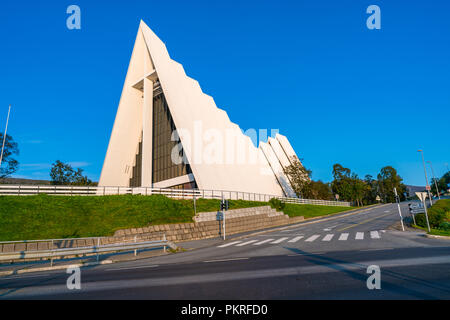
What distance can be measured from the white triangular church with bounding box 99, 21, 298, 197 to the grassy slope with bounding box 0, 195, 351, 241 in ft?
29.2

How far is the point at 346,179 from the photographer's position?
230ft

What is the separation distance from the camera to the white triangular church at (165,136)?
109ft

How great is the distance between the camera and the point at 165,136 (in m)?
37.8

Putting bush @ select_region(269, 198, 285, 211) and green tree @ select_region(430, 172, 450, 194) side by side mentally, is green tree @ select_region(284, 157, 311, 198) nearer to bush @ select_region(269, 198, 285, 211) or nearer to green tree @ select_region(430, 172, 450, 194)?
bush @ select_region(269, 198, 285, 211)

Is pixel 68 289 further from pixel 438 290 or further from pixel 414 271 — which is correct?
Result: pixel 414 271

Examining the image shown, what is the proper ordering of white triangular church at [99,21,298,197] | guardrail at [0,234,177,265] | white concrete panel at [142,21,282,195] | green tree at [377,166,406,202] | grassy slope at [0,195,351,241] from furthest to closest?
green tree at [377,166,406,202], white triangular church at [99,21,298,197], white concrete panel at [142,21,282,195], grassy slope at [0,195,351,241], guardrail at [0,234,177,265]

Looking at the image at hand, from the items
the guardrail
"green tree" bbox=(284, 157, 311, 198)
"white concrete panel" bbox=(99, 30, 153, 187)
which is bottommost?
the guardrail

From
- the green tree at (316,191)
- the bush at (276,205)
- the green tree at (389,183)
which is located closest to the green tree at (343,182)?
the green tree at (316,191)

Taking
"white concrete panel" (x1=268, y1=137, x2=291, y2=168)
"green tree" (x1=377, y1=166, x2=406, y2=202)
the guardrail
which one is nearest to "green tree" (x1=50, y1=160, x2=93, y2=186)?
the guardrail

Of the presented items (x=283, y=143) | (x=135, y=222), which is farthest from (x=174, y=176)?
(x=283, y=143)

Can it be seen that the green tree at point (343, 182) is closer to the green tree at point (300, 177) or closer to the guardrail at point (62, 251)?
the green tree at point (300, 177)

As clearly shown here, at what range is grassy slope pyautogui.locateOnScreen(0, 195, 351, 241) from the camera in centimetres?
1516
